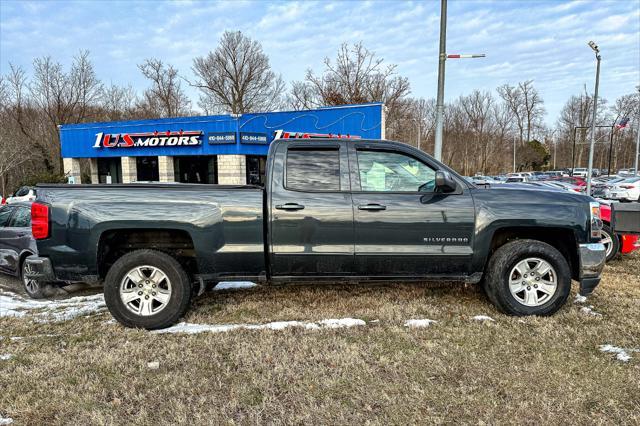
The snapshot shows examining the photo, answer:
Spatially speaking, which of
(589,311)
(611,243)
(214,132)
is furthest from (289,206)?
(214,132)

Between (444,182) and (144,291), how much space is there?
10.6 ft

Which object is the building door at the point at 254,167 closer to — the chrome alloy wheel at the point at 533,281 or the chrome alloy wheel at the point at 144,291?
the chrome alloy wheel at the point at 144,291

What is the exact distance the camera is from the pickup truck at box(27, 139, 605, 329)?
13.8 ft

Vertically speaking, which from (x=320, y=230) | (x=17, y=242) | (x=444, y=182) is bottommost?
(x=17, y=242)

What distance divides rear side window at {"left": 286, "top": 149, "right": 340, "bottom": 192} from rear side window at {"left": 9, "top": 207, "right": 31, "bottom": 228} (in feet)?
16.1

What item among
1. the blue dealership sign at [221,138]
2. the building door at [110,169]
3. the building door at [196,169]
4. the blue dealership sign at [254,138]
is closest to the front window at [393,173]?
the blue dealership sign at [254,138]

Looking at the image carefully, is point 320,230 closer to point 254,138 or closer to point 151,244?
point 151,244

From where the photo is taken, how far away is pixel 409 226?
428cm

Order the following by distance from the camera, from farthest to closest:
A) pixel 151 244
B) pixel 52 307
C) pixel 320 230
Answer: pixel 52 307, pixel 151 244, pixel 320 230

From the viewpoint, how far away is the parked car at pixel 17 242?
Answer: 6406 millimetres

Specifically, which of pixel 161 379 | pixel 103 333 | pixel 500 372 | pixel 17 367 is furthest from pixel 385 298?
pixel 17 367

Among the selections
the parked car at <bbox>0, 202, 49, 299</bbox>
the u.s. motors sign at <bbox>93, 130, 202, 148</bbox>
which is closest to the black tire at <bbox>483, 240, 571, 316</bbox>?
the parked car at <bbox>0, 202, 49, 299</bbox>

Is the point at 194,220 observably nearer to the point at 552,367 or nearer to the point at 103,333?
the point at 103,333

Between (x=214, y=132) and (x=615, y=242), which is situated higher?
(x=214, y=132)
